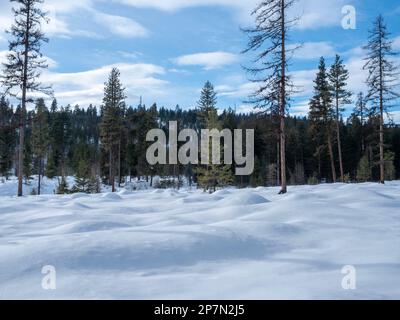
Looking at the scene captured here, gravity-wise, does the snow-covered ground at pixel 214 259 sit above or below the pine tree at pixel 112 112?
below

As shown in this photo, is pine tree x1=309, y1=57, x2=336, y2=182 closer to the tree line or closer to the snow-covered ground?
the tree line

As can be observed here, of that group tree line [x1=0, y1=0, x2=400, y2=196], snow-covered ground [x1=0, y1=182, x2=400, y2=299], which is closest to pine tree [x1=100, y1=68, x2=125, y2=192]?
tree line [x1=0, y1=0, x2=400, y2=196]

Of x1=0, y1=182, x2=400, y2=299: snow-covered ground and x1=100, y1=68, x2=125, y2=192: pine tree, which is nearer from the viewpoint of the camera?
x1=0, y1=182, x2=400, y2=299: snow-covered ground

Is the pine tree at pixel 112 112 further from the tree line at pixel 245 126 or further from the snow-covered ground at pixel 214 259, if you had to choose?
the snow-covered ground at pixel 214 259

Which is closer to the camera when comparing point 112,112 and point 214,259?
point 214,259

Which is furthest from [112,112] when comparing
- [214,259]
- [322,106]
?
[214,259]

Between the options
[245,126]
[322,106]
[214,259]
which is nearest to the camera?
[214,259]

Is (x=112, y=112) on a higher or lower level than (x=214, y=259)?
higher

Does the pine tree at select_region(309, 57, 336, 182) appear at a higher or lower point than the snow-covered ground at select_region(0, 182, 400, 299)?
higher

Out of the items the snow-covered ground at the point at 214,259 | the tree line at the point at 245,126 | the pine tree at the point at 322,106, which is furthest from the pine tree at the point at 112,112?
the snow-covered ground at the point at 214,259

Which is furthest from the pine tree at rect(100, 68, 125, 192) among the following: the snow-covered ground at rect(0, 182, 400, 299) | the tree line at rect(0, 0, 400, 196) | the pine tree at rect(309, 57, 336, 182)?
the snow-covered ground at rect(0, 182, 400, 299)

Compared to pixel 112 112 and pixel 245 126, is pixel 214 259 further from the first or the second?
pixel 245 126

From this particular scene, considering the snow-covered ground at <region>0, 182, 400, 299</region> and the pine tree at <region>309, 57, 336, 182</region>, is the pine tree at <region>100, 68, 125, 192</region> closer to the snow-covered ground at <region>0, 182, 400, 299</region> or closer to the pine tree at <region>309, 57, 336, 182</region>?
the pine tree at <region>309, 57, 336, 182</region>

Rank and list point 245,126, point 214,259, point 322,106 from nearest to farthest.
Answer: point 214,259, point 322,106, point 245,126
